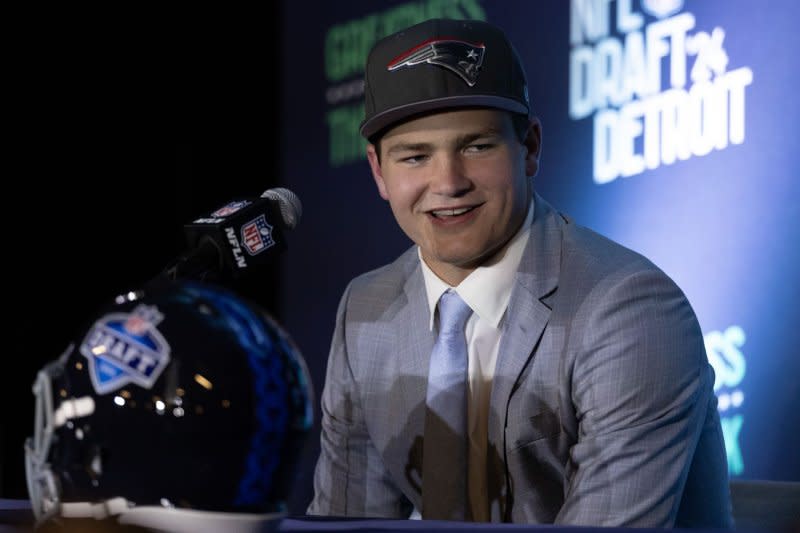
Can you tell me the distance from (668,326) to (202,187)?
9.52 ft

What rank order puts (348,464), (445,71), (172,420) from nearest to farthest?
(172,420) < (445,71) < (348,464)

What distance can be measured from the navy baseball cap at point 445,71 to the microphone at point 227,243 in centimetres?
47

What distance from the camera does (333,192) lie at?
4031 millimetres

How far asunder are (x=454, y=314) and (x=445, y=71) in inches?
16.8

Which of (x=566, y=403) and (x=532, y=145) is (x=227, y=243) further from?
(x=532, y=145)

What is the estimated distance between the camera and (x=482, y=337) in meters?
1.87

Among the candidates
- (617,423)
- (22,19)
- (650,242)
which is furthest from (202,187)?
(617,423)

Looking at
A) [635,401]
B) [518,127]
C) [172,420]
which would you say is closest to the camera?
[172,420]

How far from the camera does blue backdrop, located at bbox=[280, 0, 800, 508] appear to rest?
2.58 metres

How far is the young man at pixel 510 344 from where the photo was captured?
1641 millimetres

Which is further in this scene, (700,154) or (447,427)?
(700,154)

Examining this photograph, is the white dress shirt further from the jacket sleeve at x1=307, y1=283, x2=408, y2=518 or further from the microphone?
the microphone


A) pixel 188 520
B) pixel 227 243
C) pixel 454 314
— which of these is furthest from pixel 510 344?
pixel 188 520

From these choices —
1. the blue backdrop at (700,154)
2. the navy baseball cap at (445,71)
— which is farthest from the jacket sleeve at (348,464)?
the blue backdrop at (700,154)
